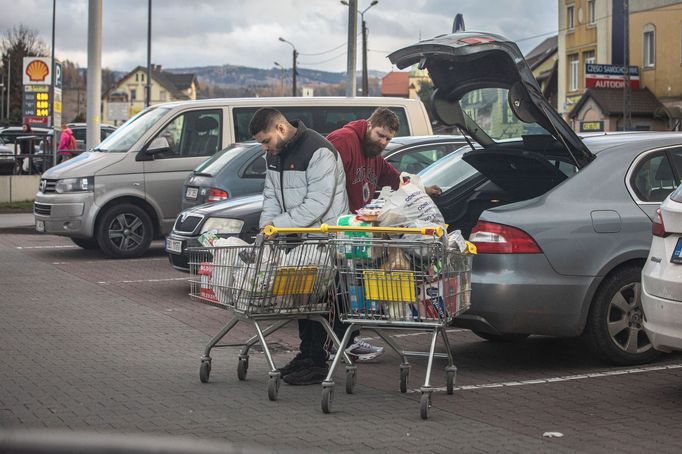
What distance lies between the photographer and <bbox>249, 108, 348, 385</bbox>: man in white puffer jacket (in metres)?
6.76

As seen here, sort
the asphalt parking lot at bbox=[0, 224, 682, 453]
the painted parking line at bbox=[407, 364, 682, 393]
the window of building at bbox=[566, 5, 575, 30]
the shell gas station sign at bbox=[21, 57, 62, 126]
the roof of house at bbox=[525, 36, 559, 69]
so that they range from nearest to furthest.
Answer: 1. the asphalt parking lot at bbox=[0, 224, 682, 453]
2. the painted parking line at bbox=[407, 364, 682, 393]
3. the shell gas station sign at bbox=[21, 57, 62, 126]
4. the window of building at bbox=[566, 5, 575, 30]
5. the roof of house at bbox=[525, 36, 559, 69]

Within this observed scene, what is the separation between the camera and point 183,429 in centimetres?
541

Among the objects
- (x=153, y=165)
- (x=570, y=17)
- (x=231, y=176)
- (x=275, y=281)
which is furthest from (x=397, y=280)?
(x=570, y=17)

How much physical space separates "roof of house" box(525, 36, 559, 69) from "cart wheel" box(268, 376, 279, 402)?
267 ft

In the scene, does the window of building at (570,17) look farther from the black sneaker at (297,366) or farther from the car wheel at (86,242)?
the black sneaker at (297,366)

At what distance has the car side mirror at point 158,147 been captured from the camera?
51.2ft

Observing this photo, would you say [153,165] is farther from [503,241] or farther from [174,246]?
[503,241]

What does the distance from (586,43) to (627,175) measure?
5893 cm

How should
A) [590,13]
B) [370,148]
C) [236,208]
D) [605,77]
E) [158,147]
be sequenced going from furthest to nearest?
[590,13], [605,77], [158,147], [236,208], [370,148]

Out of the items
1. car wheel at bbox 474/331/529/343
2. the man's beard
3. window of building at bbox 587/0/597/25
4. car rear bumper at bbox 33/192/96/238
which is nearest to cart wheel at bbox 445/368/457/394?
the man's beard

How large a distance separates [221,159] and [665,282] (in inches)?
345

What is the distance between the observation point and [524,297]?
274 inches

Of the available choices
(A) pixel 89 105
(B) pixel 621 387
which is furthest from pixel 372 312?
(A) pixel 89 105

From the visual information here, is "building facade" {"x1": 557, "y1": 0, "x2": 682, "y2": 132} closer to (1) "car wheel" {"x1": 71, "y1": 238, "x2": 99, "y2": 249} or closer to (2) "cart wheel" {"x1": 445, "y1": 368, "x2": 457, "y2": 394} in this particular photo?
(1) "car wheel" {"x1": 71, "y1": 238, "x2": 99, "y2": 249}
